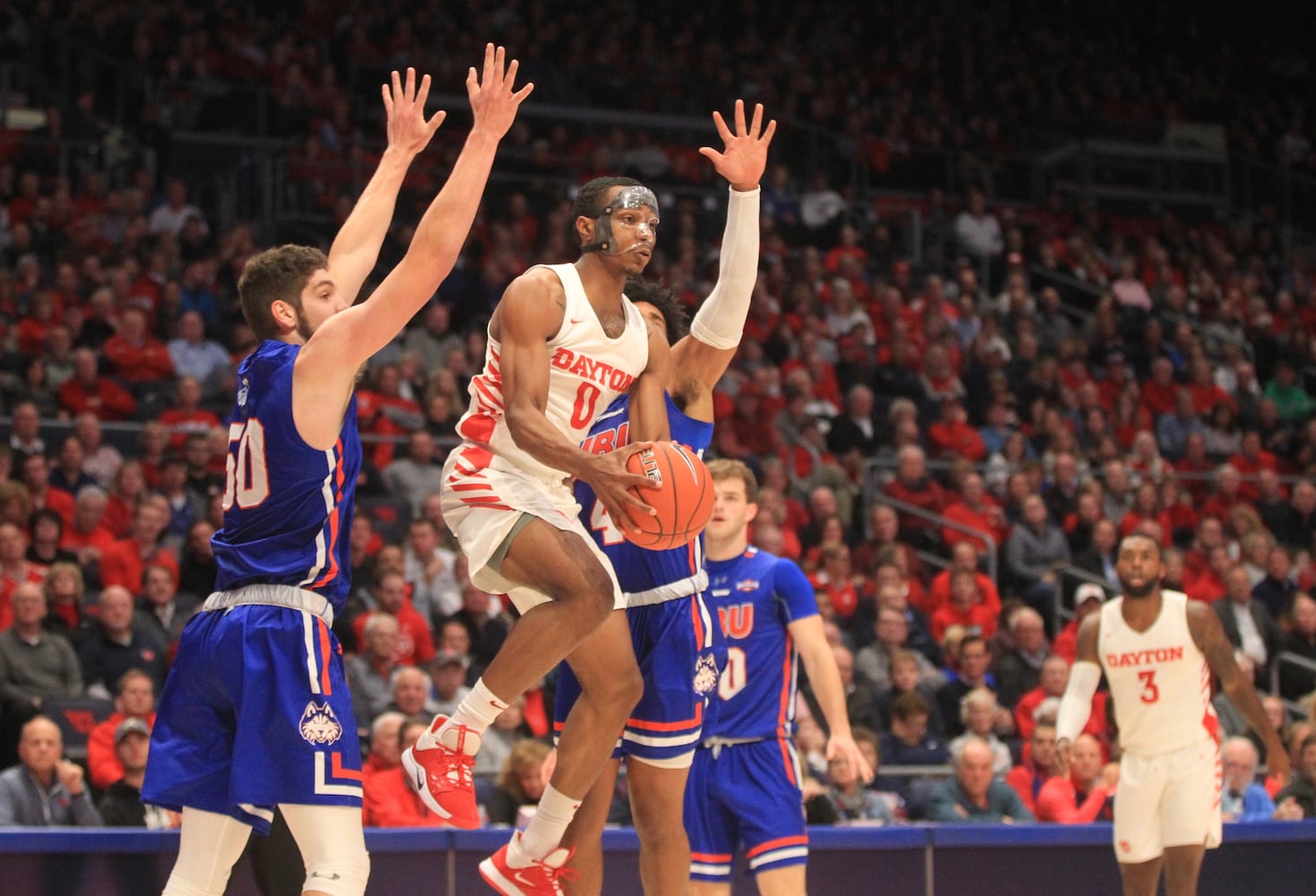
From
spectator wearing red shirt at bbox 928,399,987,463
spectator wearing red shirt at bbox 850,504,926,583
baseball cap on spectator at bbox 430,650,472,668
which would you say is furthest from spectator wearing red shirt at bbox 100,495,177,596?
spectator wearing red shirt at bbox 928,399,987,463

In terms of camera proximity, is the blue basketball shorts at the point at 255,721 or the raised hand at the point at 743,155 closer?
the blue basketball shorts at the point at 255,721

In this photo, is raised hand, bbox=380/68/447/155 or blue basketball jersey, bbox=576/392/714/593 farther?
blue basketball jersey, bbox=576/392/714/593

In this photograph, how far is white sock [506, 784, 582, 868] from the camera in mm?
5453

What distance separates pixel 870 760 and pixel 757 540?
2.80m

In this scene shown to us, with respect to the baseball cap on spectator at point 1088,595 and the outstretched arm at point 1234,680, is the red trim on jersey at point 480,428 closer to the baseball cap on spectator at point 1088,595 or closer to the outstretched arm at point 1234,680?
the outstretched arm at point 1234,680

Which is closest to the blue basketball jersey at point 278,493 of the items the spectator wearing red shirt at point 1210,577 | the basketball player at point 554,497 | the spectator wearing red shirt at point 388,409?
the basketball player at point 554,497

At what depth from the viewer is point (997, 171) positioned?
21.4 m

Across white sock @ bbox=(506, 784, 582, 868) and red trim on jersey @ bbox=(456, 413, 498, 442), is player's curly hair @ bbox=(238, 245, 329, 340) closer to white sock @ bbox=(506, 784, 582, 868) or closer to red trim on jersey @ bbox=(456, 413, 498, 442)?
red trim on jersey @ bbox=(456, 413, 498, 442)

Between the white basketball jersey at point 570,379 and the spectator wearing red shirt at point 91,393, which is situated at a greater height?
the spectator wearing red shirt at point 91,393

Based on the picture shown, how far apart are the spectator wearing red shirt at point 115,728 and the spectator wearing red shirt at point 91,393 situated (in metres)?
3.93

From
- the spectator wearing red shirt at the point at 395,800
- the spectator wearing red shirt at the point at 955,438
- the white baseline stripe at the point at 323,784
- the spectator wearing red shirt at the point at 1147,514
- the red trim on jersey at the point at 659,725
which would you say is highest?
the spectator wearing red shirt at the point at 955,438

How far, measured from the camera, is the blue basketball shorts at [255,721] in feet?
14.5

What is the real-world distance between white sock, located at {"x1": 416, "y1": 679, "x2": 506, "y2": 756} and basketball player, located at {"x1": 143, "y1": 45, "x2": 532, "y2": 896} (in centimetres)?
66

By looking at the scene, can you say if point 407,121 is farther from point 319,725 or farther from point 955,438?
point 955,438
